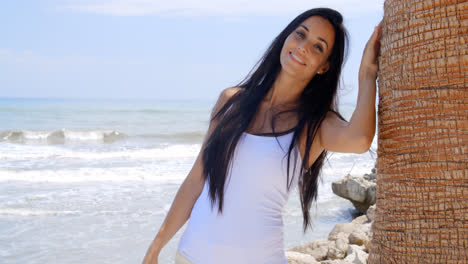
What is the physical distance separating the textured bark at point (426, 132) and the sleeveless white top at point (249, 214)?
0.51m

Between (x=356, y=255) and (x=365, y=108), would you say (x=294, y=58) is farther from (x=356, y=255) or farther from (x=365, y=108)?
(x=356, y=255)

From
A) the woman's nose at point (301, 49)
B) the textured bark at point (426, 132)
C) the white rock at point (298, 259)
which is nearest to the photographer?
the textured bark at point (426, 132)

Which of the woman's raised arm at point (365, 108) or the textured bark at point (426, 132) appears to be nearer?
the textured bark at point (426, 132)

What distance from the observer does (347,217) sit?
797cm

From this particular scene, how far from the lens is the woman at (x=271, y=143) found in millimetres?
2109

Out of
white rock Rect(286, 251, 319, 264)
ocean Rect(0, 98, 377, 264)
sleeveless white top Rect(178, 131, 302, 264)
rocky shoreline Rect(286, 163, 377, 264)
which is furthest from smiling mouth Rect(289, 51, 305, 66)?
white rock Rect(286, 251, 319, 264)

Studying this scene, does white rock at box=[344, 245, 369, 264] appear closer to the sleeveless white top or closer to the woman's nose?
the sleeveless white top

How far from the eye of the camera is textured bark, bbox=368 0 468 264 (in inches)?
63.3

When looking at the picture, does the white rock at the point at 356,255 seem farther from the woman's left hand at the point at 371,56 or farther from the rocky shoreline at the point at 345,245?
the woman's left hand at the point at 371,56

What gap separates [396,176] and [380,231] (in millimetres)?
252

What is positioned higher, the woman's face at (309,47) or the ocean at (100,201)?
the woman's face at (309,47)

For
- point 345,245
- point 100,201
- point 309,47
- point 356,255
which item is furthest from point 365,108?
point 100,201

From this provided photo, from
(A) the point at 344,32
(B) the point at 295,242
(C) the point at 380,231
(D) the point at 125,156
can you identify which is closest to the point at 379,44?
(A) the point at 344,32

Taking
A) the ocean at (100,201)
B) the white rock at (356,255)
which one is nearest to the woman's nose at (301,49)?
the ocean at (100,201)
